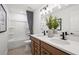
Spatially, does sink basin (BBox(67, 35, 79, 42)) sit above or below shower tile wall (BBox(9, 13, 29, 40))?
below

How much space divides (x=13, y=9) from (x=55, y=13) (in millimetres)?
934

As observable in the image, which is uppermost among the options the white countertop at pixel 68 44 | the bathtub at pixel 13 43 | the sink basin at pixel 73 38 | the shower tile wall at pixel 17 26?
the shower tile wall at pixel 17 26

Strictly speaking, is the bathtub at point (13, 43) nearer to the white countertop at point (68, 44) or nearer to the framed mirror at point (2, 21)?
the framed mirror at point (2, 21)

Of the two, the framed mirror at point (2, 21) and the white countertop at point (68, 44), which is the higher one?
the framed mirror at point (2, 21)

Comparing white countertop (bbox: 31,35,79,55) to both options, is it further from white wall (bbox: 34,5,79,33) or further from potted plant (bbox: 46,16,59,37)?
potted plant (bbox: 46,16,59,37)

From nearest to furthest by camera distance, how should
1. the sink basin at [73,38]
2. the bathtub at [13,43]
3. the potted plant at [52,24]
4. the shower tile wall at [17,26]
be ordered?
the sink basin at [73,38] < the shower tile wall at [17,26] < the bathtub at [13,43] < the potted plant at [52,24]

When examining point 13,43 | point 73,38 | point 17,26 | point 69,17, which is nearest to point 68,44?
point 73,38

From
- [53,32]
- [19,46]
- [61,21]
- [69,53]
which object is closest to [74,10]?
[61,21]

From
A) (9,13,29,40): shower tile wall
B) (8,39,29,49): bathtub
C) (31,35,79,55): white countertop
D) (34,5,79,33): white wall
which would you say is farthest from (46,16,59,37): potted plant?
(8,39,29,49): bathtub

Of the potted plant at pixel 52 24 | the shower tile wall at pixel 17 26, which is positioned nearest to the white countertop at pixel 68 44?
the potted plant at pixel 52 24

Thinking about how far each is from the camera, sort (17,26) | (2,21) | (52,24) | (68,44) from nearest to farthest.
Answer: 1. (68,44)
2. (2,21)
3. (17,26)
4. (52,24)

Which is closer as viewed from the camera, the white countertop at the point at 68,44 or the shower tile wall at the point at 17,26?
the white countertop at the point at 68,44

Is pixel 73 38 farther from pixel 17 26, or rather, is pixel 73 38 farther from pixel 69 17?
pixel 17 26

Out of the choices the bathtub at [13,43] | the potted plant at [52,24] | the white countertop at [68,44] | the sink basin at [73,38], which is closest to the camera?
the white countertop at [68,44]
